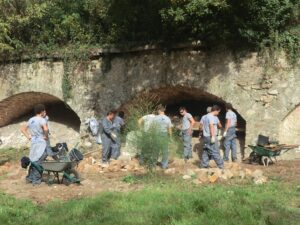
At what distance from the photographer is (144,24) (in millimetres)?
12852

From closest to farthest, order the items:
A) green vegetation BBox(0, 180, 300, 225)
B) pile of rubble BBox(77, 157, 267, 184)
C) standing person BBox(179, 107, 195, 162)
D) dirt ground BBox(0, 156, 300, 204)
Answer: green vegetation BBox(0, 180, 300, 225)
dirt ground BBox(0, 156, 300, 204)
pile of rubble BBox(77, 157, 267, 184)
standing person BBox(179, 107, 195, 162)

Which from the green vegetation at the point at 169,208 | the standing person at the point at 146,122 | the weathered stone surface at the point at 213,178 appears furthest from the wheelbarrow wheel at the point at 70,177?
the weathered stone surface at the point at 213,178

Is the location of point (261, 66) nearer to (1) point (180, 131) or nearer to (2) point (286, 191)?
(1) point (180, 131)

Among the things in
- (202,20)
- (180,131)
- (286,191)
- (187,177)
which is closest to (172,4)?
(202,20)

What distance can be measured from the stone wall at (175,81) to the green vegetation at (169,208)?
4.39 m

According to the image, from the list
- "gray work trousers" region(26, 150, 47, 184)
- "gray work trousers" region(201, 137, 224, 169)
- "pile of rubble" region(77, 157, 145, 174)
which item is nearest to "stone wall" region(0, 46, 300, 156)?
"gray work trousers" region(201, 137, 224, 169)

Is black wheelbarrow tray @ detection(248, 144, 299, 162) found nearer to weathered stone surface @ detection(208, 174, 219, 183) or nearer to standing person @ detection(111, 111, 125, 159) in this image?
weathered stone surface @ detection(208, 174, 219, 183)

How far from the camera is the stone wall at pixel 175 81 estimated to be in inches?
448

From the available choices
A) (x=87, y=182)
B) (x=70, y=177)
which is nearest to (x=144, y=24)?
(x=87, y=182)

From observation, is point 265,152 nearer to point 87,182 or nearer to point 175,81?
point 175,81

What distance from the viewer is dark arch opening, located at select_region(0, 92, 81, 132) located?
1498cm

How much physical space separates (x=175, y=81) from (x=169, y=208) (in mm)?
7028

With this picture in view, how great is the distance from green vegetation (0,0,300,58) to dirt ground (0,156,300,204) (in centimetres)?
327

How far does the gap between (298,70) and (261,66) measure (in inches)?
35.9
